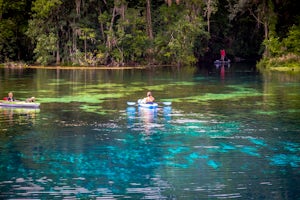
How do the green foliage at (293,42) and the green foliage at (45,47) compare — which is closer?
the green foliage at (293,42)

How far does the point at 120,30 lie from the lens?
7331 centimetres

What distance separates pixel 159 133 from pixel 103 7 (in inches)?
1993

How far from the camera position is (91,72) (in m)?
67.8

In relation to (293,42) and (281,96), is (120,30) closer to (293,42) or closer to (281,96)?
(293,42)

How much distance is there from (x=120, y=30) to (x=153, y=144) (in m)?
46.5

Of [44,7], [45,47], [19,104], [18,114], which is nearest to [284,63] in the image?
[45,47]

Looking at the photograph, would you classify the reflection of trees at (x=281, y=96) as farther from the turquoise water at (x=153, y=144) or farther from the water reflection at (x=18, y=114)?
the water reflection at (x=18, y=114)

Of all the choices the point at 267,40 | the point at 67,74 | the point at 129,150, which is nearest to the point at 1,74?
the point at 67,74

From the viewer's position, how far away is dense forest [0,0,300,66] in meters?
74.2

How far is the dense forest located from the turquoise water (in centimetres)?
2396

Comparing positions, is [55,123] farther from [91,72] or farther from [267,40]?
[267,40]

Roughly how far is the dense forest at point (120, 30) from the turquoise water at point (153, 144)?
78.6ft

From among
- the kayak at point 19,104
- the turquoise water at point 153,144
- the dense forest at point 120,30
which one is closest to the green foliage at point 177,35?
the dense forest at point 120,30

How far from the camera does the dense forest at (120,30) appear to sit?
74.2m
